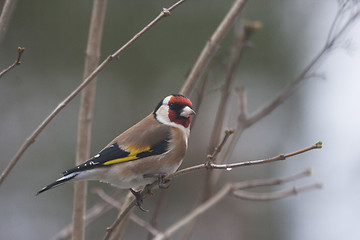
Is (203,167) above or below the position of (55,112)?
below

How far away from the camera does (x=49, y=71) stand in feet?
30.5

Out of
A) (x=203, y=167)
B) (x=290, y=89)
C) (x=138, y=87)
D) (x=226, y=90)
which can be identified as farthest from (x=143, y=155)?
(x=138, y=87)

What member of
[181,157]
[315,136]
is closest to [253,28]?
[181,157]

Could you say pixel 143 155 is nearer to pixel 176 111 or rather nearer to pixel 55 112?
pixel 176 111

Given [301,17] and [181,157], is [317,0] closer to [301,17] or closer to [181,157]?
[301,17]

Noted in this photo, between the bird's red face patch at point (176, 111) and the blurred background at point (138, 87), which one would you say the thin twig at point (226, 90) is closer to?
the bird's red face patch at point (176, 111)

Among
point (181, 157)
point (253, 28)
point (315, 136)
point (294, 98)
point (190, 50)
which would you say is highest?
point (190, 50)

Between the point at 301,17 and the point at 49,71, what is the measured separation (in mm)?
4471

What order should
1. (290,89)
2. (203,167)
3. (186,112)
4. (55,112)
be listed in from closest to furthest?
(203,167) < (55,112) < (290,89) < (186,112)

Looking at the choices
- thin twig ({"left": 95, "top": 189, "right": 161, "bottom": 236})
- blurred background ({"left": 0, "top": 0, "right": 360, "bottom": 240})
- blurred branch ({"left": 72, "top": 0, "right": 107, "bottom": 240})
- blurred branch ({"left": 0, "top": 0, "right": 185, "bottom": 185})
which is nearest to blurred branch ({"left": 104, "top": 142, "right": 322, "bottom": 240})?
thin twig ({"left": 95, "top": 189, "right": 161, "bottom": 236})

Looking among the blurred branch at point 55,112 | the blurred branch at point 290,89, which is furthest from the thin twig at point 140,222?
the blurred branch at point 55,112

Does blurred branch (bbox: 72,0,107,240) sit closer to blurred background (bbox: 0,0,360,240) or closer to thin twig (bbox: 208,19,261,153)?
thin twig (bbox: 208,19,261,153)

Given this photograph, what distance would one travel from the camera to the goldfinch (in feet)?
9.84

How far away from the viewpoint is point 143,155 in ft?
10.2
